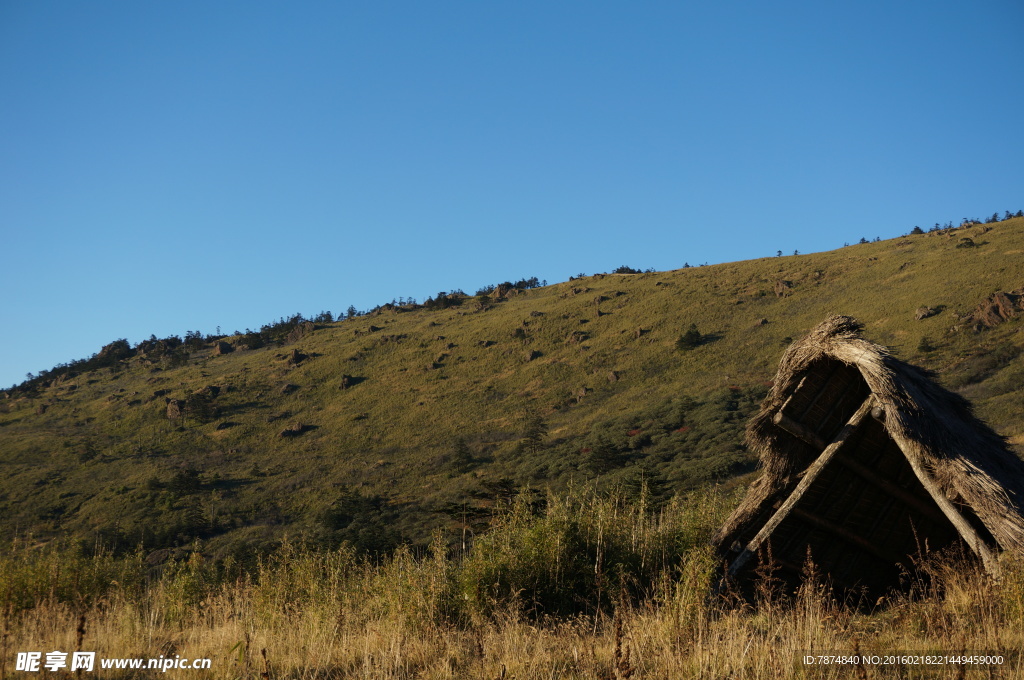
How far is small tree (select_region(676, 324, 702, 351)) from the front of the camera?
50594 mm

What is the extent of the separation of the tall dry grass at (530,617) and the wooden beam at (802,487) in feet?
1.69

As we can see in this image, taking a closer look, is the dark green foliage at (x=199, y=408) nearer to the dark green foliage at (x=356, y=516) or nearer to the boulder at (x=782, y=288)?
the dark green foliage at (x=356, y=516)

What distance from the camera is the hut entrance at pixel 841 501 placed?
7.32 meters

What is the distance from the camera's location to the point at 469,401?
166 feet

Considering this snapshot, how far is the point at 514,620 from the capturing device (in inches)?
225

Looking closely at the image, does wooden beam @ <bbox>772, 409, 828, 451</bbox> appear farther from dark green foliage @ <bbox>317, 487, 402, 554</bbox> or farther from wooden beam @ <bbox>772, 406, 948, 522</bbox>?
dark green foliage @ <bbox>317, 487, 402, 554</bbox>

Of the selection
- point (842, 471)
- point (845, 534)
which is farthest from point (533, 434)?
point (842, 471)

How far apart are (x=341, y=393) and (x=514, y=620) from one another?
52828 millimetres

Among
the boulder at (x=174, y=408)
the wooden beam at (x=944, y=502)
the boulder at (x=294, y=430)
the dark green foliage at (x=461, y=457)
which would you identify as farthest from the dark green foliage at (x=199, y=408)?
the wooden beam at (x=944, y=502)

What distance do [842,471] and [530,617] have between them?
3.86 m

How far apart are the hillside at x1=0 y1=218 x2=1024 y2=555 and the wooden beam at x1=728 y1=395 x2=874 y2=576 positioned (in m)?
12.4

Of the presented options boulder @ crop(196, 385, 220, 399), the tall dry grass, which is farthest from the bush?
boulder @ crop(196, 385, 220, 399)

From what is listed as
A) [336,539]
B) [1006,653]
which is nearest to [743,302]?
[336,539]

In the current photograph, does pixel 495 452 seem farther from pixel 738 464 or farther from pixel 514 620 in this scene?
pixel 514 620
